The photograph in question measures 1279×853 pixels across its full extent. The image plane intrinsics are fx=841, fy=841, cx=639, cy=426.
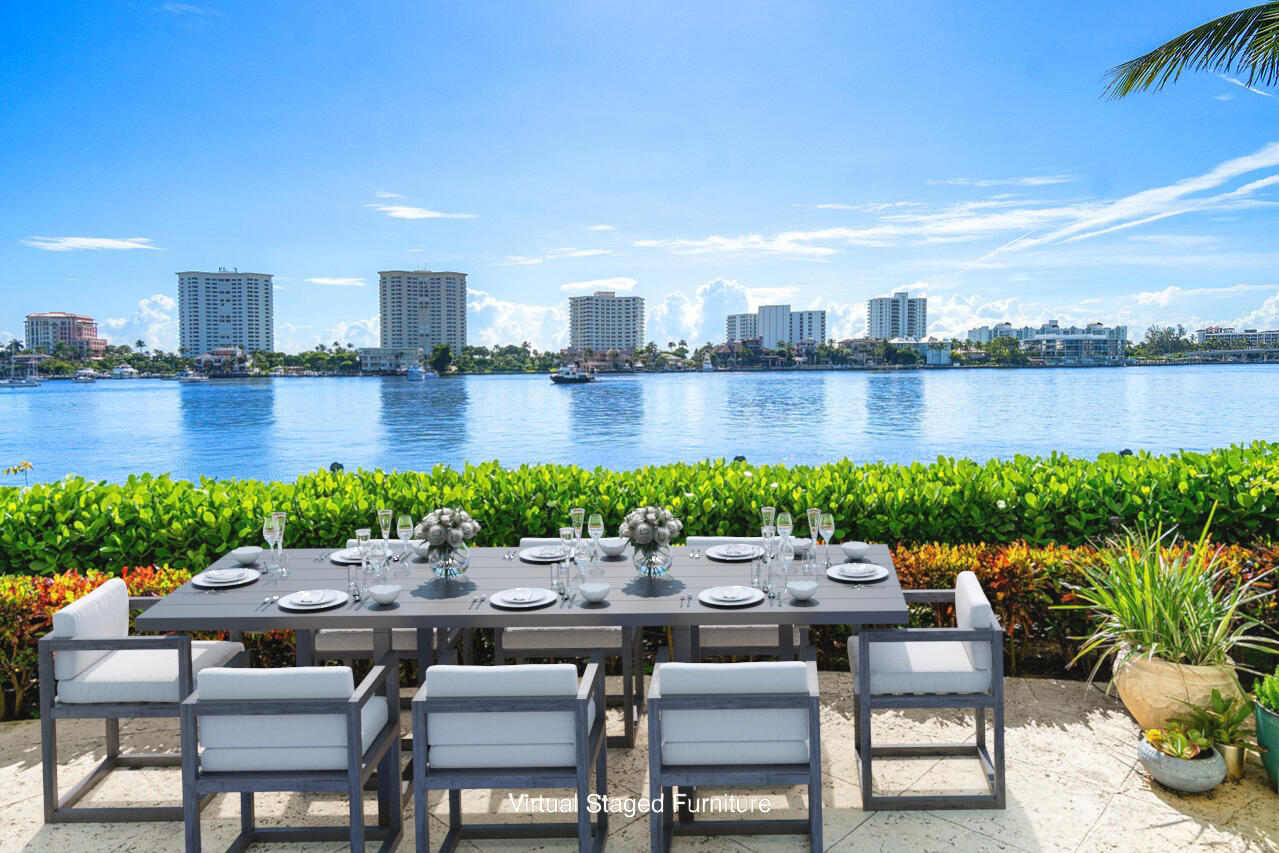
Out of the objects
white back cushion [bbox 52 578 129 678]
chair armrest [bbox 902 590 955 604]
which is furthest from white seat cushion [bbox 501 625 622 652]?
white back cushion [bbox 52 578 129 678]

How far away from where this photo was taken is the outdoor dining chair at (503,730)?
8.20ft

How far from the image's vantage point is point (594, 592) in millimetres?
3135

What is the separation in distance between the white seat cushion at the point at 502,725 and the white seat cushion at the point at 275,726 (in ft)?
0.89

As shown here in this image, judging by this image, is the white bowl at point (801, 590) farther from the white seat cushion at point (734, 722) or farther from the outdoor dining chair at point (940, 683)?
the white seat cushion at point (734, 722)

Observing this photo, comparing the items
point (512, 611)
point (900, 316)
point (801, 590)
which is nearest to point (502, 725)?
point (512, 611)

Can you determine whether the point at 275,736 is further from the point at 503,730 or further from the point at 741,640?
the point at 741,640

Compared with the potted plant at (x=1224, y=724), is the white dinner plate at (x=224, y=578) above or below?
above

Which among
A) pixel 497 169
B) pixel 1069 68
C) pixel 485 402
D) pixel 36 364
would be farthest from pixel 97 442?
pixel 1069 68

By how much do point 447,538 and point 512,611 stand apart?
18.8 inches

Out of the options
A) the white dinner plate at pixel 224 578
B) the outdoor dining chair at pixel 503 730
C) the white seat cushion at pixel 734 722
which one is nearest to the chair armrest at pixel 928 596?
the white seat cushion at pixel 734 722

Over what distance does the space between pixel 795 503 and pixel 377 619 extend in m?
2.41

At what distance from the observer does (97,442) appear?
3741 cm

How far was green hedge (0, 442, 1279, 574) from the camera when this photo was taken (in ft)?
14.9

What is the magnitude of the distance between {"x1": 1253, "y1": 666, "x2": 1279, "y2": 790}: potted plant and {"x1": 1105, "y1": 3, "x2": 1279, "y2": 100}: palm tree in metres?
5.77
